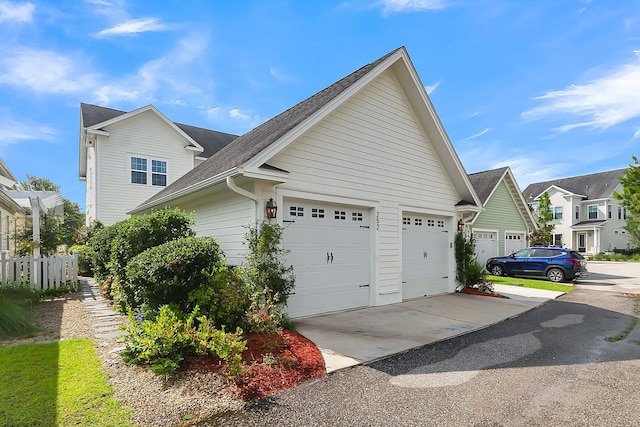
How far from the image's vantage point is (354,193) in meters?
8.29

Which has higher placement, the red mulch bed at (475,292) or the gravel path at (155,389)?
the gravel path at (155,389)

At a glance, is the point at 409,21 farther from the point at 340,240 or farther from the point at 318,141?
the point at 340,240

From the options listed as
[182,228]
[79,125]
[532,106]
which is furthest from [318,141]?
[79,125]

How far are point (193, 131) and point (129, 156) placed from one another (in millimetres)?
6248

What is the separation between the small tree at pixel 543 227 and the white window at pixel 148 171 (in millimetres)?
24925

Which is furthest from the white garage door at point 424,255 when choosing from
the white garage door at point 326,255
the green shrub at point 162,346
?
the green shrub at point 162,346

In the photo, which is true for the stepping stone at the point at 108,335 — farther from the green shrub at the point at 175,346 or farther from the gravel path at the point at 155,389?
the green shrub at the point at 175,346

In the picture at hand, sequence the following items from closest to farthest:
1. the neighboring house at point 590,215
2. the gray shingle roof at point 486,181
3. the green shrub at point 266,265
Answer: the green shrub at point 266,265 → the gray shingle roof at point 486,181 → the neighboring house at point 590,215

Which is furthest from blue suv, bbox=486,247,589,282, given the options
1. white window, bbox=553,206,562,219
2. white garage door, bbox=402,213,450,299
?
white window, bbox=553,206,562,219

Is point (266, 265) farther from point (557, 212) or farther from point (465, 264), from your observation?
point (557, 212)

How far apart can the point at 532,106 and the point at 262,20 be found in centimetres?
1131

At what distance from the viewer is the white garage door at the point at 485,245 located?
18761 millimetres

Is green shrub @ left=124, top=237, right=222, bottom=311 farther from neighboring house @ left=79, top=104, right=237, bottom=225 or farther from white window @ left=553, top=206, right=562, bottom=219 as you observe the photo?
white window @ left=553, top=206, right=562, bottom=219

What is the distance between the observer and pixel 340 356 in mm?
5047
